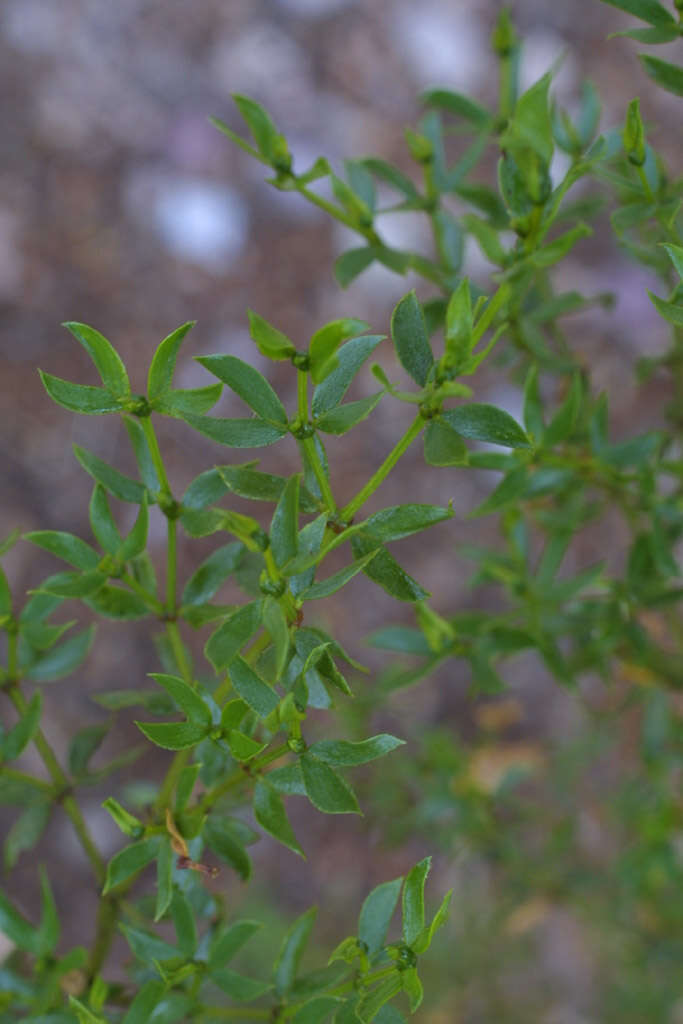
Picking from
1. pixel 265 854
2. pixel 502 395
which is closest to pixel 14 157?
pixel 502 395

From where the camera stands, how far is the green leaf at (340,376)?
1.52 feet

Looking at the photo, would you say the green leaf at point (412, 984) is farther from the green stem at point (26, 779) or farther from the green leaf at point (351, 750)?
the green stem at point (26, 779)

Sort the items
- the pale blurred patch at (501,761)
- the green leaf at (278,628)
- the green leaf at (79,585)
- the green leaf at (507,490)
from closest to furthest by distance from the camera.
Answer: the green leaf at (278,628) < the green leaf at (79,585) < the green leaf at (507,490) < the pale blurred patch at (501,761)

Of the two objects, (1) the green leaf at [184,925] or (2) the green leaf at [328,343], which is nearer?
(2) the green leaf at [328,343]

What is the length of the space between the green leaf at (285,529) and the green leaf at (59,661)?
24cm

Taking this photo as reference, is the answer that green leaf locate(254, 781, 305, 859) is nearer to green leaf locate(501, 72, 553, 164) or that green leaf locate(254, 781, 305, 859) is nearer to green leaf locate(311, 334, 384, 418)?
green leaf locate(311, 334, 384, 418)

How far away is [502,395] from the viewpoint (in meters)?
1.85

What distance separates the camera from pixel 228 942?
544 mm

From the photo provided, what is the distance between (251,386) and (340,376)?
0.13 feet

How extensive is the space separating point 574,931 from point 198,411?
1.62 meters

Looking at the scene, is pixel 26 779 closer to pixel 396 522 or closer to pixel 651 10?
pixel 396 522

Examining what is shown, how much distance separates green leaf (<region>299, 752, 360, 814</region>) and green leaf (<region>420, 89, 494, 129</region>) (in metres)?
0.44

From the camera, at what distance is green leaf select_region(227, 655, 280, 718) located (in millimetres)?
423

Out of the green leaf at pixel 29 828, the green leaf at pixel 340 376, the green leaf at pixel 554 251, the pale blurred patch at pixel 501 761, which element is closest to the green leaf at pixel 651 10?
the green leaf at pixel 554 251
